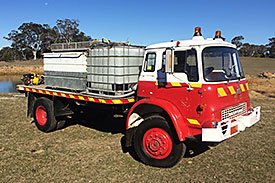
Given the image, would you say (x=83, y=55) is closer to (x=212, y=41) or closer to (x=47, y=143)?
(x=47, y=143)

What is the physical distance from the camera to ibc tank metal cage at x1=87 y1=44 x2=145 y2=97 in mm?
5660

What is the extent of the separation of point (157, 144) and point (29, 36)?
68.1m

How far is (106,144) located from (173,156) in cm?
222

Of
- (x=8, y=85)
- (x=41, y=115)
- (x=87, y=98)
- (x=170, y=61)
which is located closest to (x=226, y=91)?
(x=170, y=61)

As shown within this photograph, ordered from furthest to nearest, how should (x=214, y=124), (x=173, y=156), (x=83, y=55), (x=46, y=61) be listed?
(x=46, y=61) < (x=83, y=55) < (x=173, y=156) < (x=214, y=124)

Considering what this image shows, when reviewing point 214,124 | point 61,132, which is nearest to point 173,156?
point 214,124

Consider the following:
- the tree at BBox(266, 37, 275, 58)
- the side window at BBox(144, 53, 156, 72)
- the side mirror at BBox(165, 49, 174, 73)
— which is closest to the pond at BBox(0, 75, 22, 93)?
the side window at BBox(144, 53, 156, 72)

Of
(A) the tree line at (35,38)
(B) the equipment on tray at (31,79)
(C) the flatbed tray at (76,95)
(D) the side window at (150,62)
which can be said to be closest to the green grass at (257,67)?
(A) the tree line at (35,38)

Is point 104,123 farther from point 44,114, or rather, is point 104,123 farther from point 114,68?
point 114,68

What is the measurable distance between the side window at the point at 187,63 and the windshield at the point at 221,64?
0.60 feet

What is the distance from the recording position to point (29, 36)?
213ft

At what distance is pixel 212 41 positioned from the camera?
482 centimetres

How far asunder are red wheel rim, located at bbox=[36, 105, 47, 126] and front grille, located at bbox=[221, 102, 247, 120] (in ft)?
17.7

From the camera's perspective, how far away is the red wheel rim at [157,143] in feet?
16.0
